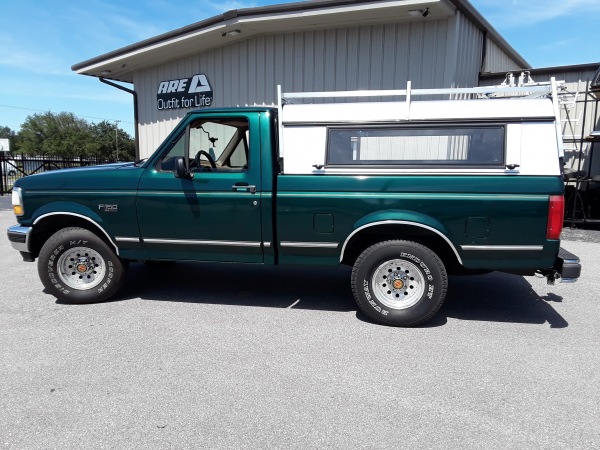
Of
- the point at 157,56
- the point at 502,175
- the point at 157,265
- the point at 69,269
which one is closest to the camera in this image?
the point at 502,175

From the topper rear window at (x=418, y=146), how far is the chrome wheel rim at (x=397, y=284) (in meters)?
1.01

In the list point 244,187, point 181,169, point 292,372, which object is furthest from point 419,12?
point 292,372

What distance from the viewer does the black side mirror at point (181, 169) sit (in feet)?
13.6

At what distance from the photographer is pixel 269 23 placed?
9.52 m

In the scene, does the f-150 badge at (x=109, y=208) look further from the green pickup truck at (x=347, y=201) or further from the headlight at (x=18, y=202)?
the headlight at (x=18, y=202)

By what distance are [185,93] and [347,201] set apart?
9.37 metres

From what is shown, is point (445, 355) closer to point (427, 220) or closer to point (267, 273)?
point (427, 220)

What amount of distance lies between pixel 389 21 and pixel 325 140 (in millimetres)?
6008

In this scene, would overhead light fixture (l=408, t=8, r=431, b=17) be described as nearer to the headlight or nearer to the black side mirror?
the black side mirror

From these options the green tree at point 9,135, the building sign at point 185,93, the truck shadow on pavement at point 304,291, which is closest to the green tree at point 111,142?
the green tree at point 9,135

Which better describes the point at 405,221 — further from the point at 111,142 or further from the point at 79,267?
the point at 111,142

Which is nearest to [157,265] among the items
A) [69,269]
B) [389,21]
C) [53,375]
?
[69,269]

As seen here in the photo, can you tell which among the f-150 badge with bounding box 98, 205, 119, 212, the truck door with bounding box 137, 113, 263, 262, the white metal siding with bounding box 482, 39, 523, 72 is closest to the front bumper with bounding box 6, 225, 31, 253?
the f-150 badge with bounding box 98, 205, 119, 212

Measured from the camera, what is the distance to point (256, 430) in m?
2.52
